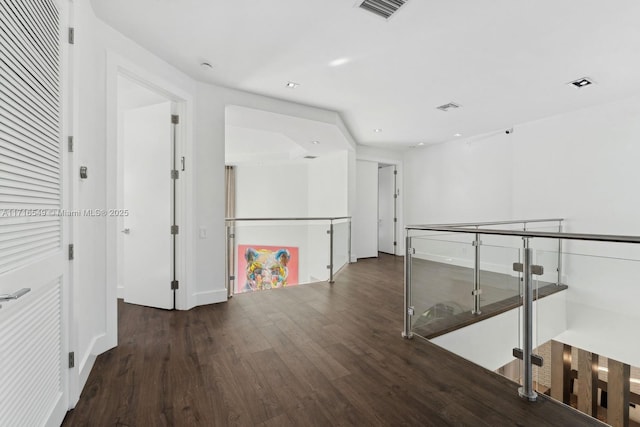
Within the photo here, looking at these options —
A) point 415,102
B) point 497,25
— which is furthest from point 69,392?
point 415,102

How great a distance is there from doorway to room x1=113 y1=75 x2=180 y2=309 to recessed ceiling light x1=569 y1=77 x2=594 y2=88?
4917 mm

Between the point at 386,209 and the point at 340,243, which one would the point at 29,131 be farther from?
the point at 386,209

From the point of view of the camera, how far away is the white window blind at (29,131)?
1105mm

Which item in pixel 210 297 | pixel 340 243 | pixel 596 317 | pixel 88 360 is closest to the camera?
pixel 88 360

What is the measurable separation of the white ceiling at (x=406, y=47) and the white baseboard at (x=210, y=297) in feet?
8.73

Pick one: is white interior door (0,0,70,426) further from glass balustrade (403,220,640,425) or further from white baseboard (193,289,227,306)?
glass balustrade (403,220,640,425)

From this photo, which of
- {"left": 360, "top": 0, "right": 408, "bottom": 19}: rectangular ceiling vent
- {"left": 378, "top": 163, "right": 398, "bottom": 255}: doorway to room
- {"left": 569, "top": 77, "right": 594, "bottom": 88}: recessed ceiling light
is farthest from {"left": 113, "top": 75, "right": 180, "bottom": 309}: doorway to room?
{"left": 378, "top": 163, "right": 398, "bottom": 255}: doorway to room

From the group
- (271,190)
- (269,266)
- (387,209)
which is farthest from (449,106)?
(271,190)

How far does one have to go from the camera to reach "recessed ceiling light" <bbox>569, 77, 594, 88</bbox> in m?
3.40

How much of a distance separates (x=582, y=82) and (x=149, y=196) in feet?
18.2

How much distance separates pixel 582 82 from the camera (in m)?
3.48

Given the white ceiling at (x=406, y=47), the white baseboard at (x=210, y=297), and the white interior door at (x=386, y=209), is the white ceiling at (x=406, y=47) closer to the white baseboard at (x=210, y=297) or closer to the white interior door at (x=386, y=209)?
the white baseboard at (x=210, y=297)

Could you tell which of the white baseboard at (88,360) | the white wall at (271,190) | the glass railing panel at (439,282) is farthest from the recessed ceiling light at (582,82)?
the white wall at (271,190)

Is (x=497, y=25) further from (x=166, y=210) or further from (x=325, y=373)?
(x=166, y=210)
